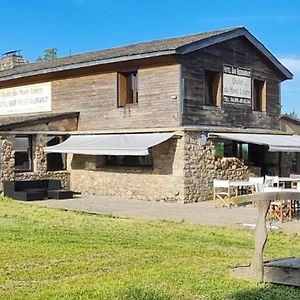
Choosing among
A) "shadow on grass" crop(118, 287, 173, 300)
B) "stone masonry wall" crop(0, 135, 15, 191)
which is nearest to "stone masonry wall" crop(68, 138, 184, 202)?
"stone masonry wall" crop(0, 135, 15, 191)

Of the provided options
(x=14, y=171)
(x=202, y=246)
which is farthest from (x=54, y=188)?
(x=202, y=246)

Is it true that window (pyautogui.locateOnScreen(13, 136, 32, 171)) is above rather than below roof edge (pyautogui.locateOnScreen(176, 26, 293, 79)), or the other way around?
below

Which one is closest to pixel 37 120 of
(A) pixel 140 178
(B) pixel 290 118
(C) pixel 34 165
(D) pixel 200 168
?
(C) pixel 34 165

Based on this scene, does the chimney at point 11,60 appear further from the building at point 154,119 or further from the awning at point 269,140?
the awning at point 269,140

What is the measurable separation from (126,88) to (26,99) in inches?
262

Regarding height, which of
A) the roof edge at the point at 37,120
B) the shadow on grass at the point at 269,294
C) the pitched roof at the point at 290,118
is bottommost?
the shadow on grass at the point at 269,294

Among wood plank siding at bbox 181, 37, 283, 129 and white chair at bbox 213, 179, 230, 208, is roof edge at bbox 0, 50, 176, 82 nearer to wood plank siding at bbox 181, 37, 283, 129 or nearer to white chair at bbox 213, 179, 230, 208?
wood plank siding at bbox 181, 37, 283, 129

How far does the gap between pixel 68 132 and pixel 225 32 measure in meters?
7.76

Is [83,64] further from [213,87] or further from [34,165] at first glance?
[213,87]

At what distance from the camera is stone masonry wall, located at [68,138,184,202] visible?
780 inches

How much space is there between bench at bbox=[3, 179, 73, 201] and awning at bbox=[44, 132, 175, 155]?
4.44 ft

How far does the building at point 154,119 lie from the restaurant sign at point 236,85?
0.04 m

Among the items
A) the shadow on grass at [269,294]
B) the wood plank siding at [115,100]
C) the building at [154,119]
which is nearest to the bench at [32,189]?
the building at [154,119]

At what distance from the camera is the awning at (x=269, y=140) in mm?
20172
